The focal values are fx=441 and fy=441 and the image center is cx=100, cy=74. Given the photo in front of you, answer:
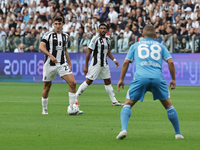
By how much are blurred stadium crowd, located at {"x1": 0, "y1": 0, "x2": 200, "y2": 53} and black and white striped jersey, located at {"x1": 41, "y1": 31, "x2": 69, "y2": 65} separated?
38.4 feet

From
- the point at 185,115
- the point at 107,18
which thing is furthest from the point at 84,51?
the point at 185,115

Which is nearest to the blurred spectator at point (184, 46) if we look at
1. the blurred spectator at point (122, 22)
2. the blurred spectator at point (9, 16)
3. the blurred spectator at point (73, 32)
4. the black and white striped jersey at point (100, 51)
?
the blurred spectator at point (122, 22)

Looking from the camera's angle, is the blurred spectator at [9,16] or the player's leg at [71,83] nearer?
the player's leg at [71,83]

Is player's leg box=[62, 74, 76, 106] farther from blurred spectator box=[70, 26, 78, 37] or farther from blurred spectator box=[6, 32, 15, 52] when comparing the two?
blurred spectator box=[6, 32, 15, 52]

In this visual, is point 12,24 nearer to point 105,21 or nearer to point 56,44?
point 105,21

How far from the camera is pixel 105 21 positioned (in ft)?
83.8

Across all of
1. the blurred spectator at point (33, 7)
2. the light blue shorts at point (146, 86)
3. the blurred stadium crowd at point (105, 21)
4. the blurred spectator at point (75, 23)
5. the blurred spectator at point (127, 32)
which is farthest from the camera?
the blurred spectator at point (33, 7)

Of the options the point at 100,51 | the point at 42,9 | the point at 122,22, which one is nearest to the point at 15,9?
the point at 42,9

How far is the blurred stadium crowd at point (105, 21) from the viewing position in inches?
878

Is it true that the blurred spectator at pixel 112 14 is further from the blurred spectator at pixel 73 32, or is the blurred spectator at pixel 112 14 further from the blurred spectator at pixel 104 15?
the blurred spectator at pixel 73 32

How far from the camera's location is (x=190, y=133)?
7.67 m

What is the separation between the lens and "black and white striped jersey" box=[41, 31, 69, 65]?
10578 millimetres

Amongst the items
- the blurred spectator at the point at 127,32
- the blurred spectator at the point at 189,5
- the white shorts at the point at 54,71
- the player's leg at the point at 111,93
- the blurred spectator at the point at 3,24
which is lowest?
the player's leg at the point at 111,93

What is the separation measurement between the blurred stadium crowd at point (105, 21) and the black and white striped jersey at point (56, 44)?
1169 cm
